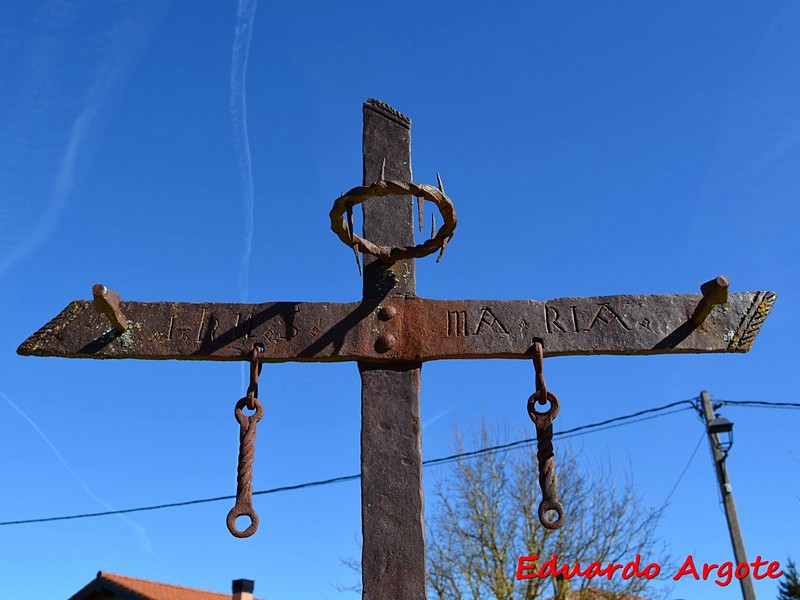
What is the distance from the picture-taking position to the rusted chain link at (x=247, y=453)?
290 centimetres

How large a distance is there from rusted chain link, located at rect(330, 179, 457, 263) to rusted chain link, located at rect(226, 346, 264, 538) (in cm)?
58

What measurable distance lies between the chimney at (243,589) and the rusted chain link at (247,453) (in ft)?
45.1

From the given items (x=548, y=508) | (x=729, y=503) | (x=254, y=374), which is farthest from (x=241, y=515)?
(x=729, y=503)

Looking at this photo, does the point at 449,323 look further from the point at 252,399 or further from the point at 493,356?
the point at 252,399

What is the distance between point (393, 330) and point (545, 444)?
2.39 feet

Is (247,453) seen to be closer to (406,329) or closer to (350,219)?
(406,329)

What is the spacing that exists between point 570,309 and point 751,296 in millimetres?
717

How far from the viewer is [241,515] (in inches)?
114

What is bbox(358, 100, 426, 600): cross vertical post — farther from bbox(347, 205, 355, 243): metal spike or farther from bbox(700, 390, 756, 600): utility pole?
bbox(700, 390, 756, 600): utility pole

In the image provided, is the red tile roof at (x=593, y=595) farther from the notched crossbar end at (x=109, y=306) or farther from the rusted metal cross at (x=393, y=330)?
the notched crossbar end at (x=109, y=306)

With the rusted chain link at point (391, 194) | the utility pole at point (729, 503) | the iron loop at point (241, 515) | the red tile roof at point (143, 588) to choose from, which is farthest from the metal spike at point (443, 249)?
the red tile roof at point (143, 588)

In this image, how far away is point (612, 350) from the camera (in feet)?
10.5

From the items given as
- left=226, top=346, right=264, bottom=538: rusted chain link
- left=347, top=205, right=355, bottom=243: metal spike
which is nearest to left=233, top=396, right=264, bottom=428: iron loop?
left=226, top=346, right=264, bottom=538: rusted chain link

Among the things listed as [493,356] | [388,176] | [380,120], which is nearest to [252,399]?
[493,356]
